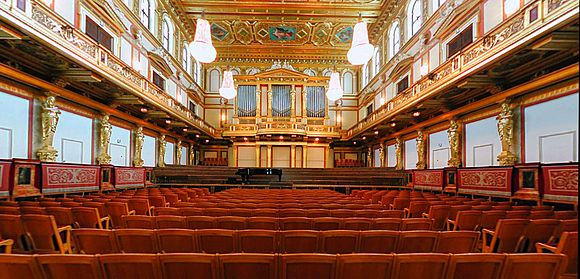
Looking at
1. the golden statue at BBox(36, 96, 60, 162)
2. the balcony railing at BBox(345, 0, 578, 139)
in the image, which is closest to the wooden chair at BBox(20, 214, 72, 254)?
the golden statue at BBox(36, 96, 60, 162)

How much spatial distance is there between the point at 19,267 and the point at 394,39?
1861 centimetres

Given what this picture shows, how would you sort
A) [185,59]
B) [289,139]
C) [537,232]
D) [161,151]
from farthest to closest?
[289,139] < [185,59] < [161,151] < [537,232]

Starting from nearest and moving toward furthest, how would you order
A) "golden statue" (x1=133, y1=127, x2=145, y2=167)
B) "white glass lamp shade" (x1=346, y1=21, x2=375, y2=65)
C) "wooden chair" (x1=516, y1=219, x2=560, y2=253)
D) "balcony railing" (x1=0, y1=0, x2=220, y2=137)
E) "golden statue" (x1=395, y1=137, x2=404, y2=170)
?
"wooden chair" (x1=516, y1=219, x2=560, y2=253) < "balcony railing" (x1=0, y1=0, x2=220, y2=137) < "white glass lamp shade" (x1=346, y1=21, x2=375, y2=65) < "golden statue" (x1=133, y1=127, x2=145, y2=167) < "golden statue" (x1=395, y1=137, x2=404, y2=170)

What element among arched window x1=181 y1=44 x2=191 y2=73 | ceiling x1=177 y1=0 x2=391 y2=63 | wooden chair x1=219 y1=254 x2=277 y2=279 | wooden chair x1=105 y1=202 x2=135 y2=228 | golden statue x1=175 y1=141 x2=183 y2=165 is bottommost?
wooden chair x1=105 y1=202 x2=135 y2=228

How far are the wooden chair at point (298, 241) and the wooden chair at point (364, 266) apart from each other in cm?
98

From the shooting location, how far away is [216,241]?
298 cm

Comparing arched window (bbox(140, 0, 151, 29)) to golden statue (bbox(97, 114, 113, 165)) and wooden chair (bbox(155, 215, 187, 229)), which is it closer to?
golden statue (bbox(97, 114, 113, 165))

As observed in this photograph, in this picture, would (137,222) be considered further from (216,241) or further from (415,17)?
(415,17)

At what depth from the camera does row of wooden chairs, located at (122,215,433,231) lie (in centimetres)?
366

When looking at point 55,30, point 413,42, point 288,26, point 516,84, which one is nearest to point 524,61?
point 516,84

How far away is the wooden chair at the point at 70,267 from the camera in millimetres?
1948

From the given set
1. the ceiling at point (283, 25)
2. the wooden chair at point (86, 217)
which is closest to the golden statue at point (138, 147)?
the ceiling at point (283, 25)

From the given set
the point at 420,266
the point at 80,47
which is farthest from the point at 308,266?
the point at 80,47

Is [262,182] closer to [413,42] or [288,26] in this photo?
[413,42]
